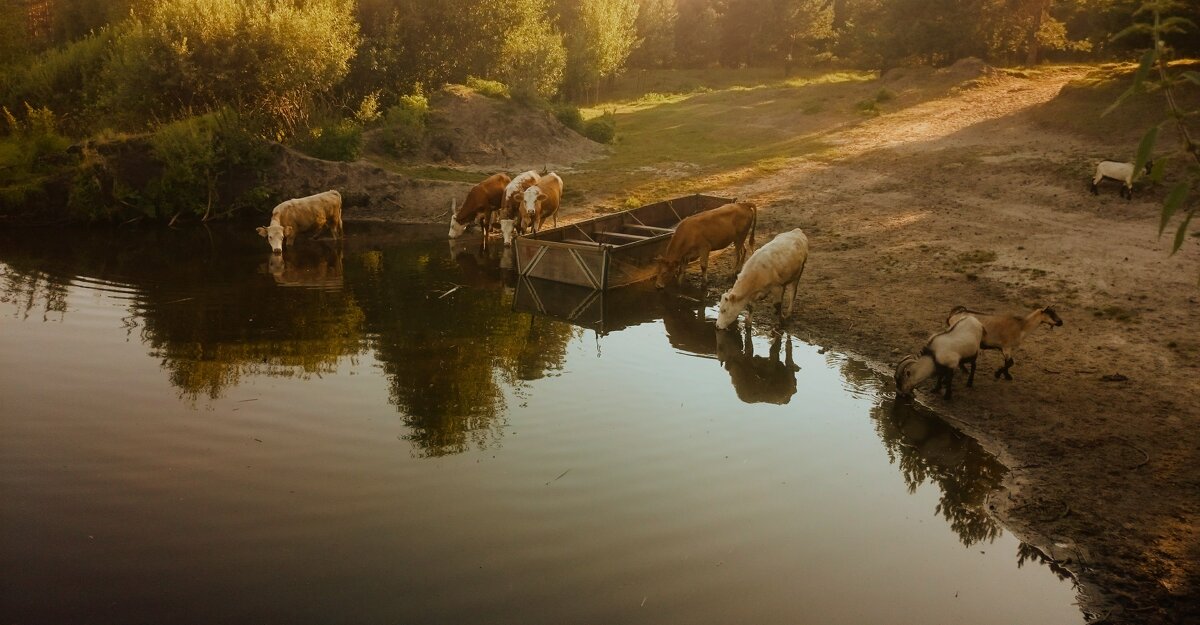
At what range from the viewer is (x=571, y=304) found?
15922 millimetres

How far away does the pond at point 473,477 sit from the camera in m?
6.97

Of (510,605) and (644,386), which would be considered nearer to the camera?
(510,605)

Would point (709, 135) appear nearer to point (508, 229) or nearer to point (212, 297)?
point (508, 229)

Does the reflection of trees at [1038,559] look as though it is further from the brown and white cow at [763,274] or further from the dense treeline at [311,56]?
the dense treeline at [311,56]

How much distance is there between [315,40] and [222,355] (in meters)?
18.6

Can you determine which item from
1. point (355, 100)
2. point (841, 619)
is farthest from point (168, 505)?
point (355, 100)

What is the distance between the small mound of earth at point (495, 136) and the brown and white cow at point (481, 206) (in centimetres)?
808

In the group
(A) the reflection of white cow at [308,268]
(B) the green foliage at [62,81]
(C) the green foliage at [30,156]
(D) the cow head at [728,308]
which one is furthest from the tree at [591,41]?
(D) the cow head at [728,308]

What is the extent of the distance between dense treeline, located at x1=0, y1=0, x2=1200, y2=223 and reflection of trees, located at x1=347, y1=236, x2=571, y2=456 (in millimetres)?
10453

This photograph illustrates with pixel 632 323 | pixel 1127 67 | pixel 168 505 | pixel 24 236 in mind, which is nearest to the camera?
pixel 168 505

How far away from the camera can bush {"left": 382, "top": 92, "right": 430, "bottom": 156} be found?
96.1 feet

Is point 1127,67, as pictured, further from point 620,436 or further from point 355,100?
point 620,436

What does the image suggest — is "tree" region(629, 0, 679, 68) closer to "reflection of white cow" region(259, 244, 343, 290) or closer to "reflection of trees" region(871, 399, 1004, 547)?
"reflection of white cow" region(259, 244, 343, 290)

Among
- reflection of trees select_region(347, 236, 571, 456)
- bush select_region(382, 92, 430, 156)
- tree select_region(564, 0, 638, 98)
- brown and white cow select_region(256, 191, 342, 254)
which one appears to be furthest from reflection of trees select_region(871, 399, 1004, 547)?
tree select_region(564, 0, 638, 98)
